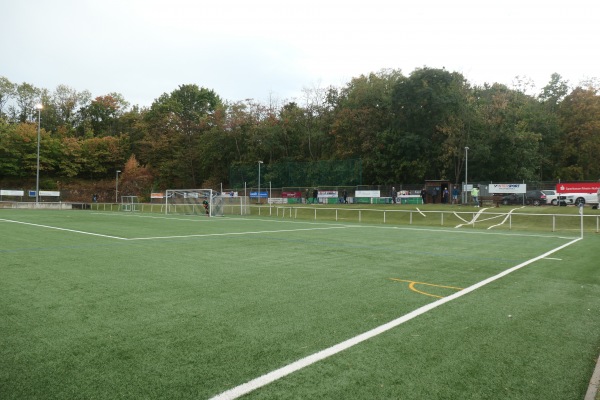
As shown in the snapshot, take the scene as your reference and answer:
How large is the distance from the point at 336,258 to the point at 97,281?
5327mm

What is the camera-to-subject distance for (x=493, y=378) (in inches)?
129

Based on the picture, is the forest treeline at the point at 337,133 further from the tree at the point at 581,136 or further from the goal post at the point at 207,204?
the goal post at the point at 207,204

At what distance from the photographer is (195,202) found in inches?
1364

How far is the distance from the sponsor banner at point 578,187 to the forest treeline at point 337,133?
12.9 metres

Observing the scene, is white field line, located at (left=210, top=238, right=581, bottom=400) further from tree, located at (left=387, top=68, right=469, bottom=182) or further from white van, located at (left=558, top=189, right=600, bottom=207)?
tree, located at (left=387, top=68, right=469, bottom=182)

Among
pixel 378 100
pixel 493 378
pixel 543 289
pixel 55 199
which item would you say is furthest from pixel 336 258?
pixel 55 199

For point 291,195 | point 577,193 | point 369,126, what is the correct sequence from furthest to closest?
point 369,126 → point 291,195 → point 577,193

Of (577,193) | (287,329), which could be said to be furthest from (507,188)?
(287,329)

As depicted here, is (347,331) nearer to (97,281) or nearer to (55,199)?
(97,281)

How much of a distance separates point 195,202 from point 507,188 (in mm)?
28065

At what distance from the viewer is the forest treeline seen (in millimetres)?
48062

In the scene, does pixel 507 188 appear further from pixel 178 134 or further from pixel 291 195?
pixel 178 134

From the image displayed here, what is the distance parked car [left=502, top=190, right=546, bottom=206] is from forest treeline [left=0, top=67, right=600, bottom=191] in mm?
11363

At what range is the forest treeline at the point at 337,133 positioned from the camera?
48.1 metres
